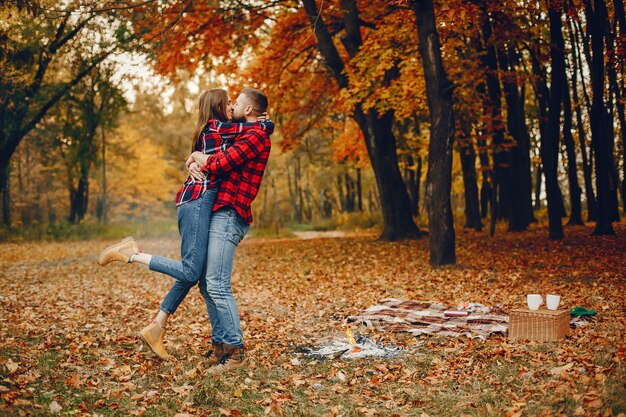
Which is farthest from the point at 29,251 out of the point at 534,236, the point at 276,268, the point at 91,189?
the point at 91,189

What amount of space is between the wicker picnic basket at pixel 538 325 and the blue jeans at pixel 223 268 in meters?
2.39

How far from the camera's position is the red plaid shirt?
14.0 feet

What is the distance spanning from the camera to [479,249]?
13.5m

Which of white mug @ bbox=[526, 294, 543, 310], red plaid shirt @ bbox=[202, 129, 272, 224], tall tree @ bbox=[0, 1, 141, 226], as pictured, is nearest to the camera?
red plaid shirt @ bbox=[202, 129, 272, 224]

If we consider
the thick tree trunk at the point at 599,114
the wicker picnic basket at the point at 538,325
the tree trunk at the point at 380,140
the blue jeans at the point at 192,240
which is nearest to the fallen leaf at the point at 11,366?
the blue jeans at the point at 192,240

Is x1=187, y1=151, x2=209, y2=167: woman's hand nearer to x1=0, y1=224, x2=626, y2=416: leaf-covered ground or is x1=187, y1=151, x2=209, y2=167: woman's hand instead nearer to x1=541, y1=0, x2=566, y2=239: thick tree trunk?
x1=0, y1=224, x2=626, y2=416: leaf-covered ground

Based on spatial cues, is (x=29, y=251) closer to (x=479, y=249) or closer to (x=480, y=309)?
(x=479, y=249)

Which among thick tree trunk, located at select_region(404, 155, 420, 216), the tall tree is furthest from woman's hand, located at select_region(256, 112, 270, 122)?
thick tree trunk, located at select_region(404, 155, 420, 216)

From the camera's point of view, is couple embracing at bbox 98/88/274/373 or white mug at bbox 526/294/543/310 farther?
white mug at bbox 526/294/543/310

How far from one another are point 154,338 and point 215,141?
1.67 meters

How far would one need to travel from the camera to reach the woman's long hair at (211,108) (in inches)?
177

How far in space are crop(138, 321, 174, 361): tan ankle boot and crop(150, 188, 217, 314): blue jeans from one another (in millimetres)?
485

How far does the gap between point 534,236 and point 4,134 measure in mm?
18127

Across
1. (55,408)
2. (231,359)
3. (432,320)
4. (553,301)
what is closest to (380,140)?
(432,320)
